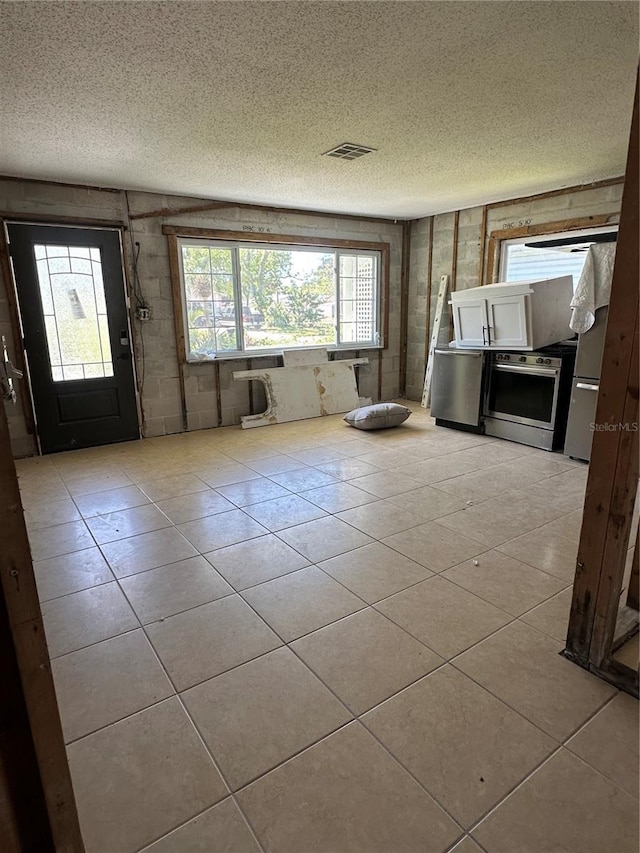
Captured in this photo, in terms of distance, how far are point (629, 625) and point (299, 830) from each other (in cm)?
153

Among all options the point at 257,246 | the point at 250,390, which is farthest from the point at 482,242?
the point at 250,390

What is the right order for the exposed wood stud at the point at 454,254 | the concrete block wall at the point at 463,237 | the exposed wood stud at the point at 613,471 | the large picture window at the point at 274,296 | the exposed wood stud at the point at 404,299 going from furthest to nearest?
the exposed wood stud at the point at 404,299 < the exposed wood stud at the point at 454,254 < the large picture window at the point at 274,296 < the concrete block wall at the point at 463,237 < the exposed wood stud at the point at 613,471

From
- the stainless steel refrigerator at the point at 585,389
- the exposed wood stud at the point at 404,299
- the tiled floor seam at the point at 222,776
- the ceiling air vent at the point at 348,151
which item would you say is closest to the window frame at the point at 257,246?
the exposed wood stud at the point at 404,299

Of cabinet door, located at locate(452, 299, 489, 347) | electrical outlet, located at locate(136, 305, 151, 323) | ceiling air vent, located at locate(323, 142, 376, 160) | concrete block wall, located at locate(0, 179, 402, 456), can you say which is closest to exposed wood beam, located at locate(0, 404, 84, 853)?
ceiling air vent, located at locate(323, 142, 376, 160)

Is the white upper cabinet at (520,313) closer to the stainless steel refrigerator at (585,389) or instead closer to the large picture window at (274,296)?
Answer: the stainless steel refrigerator at (585,389)

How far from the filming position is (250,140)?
3.35 metres

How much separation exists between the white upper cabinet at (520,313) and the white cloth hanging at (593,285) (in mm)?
557

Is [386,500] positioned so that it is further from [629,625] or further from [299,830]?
[299,830]

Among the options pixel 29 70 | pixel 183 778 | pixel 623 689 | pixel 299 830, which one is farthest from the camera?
pixel 29 70

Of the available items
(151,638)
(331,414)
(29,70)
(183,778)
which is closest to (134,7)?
(29,70)

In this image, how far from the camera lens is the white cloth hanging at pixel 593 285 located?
373 cm

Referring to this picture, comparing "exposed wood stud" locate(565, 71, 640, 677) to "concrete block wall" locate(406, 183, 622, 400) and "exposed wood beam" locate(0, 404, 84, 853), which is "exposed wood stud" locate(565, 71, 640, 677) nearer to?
"exposed wood beam" locate(0, 404, 84, 853)

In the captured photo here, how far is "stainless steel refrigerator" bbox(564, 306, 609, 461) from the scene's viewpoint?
388cm

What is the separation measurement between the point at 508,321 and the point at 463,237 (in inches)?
75.0
